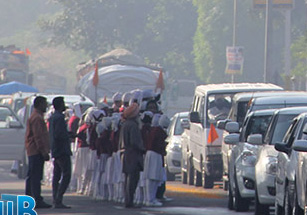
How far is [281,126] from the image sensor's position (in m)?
20.6

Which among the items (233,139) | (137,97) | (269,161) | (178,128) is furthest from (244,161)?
(178,128)

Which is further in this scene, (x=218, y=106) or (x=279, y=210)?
(x=218, y=106)

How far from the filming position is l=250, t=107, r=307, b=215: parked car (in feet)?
64.2

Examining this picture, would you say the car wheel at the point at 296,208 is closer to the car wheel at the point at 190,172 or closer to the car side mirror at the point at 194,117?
Result: the car side mirror at the point at 194,117

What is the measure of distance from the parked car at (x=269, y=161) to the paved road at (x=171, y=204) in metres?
1.32

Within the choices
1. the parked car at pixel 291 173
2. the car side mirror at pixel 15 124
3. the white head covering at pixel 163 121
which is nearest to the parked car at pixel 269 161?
the parked car at pixel 291 173

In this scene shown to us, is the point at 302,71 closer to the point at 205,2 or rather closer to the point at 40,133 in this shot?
the point at 40,133

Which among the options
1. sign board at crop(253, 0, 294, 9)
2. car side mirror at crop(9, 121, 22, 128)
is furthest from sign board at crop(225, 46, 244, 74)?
car side mirror at crop(9, 121, 22, 128)

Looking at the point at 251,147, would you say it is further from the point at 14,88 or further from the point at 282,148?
the point at 14,88

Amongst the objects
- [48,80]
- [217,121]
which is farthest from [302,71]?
[48,80]

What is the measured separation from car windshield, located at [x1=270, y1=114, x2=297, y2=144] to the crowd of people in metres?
2.87

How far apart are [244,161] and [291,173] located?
Result: 4.96m

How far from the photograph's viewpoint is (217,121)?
92.0 feet

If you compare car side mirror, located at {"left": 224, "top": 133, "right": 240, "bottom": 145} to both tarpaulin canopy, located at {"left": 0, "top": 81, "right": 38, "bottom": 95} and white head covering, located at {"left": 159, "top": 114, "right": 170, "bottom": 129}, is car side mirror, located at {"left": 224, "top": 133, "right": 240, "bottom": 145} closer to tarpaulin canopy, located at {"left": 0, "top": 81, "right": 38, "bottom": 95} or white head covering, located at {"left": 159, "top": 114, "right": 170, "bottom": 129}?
white head covering, located at {"left": 159, "top": 114, "right": 170, "bottom": 129}
